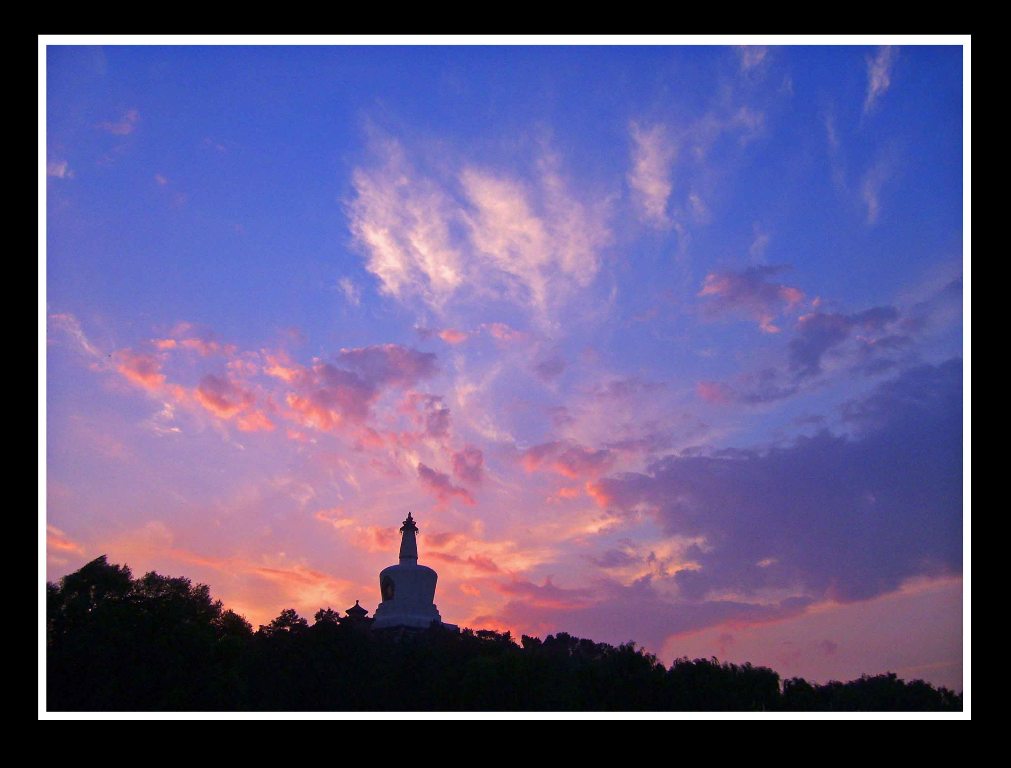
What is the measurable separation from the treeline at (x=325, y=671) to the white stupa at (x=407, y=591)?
9.87m

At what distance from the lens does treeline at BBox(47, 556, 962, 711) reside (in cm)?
2755

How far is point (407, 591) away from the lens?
158 feet

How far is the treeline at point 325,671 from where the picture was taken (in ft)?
90.4

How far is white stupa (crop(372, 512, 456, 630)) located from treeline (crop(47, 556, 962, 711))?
9.87 metres

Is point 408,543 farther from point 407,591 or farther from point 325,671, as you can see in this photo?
point 325,671

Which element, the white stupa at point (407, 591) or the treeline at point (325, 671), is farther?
Answer: the white stupa at point (407, 591)

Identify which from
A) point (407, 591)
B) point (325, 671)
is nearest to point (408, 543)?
point (407, 591)

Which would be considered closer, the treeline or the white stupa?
the treeline

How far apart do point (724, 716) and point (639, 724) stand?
3.54ft

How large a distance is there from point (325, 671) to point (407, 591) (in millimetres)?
15847
